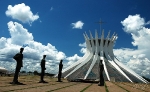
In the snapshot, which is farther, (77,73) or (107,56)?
(107,56)

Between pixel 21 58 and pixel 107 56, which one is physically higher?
pixel 107 56

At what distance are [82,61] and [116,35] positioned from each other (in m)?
11.8

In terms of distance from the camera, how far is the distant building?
36.7 m

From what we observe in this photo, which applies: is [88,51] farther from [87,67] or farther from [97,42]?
[87,67]

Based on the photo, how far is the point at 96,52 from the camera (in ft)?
152

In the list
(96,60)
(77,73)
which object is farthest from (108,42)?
(77,73)

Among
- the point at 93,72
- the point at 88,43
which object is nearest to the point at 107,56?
the point at 88,43

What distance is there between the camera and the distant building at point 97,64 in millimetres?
36719

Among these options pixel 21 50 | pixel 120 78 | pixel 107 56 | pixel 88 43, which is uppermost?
pixel 88 43

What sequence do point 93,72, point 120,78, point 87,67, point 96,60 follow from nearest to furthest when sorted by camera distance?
point 120,78, point 93,72, point 87,67, point 96,60

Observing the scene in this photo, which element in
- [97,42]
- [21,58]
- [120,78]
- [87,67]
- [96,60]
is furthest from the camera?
[97,42]

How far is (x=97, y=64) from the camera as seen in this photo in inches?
1645

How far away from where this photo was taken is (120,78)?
3475cm

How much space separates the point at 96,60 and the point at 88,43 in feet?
19.5
